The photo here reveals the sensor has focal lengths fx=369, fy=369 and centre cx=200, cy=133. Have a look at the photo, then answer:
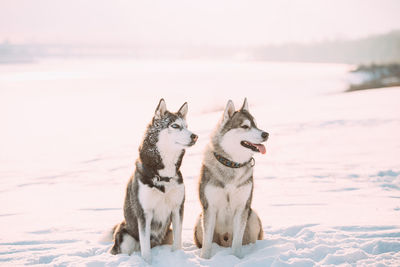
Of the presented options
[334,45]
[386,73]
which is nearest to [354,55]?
[334,45]

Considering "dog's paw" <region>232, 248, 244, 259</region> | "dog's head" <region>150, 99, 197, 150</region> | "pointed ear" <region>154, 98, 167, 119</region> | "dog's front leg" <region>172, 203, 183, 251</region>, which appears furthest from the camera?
"dog's paw" <region>232, 248, 244, 259</region>

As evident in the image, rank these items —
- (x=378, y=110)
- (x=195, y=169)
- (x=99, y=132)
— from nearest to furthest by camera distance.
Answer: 1. (x=195, y=169)
2. (x=378, y=110)
3. (x=99, y=132)

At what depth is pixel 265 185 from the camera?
26.3ft

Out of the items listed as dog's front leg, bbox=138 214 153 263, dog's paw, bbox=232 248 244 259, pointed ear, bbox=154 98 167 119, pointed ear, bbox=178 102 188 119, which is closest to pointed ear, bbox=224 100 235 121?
pointed ear, bbox=178 102 188 119

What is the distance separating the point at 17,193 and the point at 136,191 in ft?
16.6

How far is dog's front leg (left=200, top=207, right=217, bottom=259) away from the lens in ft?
13.8

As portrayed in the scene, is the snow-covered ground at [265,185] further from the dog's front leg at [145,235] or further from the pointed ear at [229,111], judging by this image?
the pointed ear at [229,111]

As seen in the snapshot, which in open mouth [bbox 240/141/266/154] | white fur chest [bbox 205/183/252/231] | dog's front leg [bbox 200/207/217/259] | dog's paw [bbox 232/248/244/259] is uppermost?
open mouth [bbox 240/141/266/154]

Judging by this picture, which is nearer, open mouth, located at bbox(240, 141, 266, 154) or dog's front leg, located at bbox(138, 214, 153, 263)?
dog's front leg, located at bbox(138, 214, 153, 263)

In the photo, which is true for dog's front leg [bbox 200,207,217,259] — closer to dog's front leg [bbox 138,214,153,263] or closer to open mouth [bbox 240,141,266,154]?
dog's front leg [bbox 138,214,153,263]

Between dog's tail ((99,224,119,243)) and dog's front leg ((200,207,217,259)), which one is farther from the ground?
dog's front leg ((200,207,217,259))

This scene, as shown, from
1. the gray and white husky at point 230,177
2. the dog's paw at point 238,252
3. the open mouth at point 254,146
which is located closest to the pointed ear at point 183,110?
the gray and white husky at point 230,177

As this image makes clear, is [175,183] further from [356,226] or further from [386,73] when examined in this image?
[386,73]

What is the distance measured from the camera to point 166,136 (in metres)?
3.92
